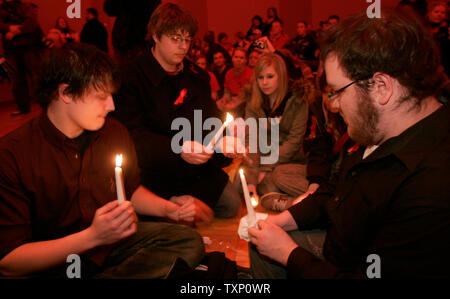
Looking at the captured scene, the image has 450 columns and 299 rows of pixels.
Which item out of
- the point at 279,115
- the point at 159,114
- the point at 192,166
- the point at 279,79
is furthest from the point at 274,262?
the point at 279,79

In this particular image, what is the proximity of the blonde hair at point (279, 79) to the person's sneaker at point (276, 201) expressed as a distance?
840 millimetres

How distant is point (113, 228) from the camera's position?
1.38 m

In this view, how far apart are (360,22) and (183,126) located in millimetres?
1746

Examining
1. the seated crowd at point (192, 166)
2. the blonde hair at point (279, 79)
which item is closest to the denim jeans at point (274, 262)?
the seated crowd at point (192, 166)

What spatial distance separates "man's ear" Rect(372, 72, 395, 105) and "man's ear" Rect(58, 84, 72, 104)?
1235 millimetres

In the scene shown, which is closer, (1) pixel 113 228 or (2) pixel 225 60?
(1) pixel 113 228

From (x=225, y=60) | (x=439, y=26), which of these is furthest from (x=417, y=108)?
(x=225, y=60)

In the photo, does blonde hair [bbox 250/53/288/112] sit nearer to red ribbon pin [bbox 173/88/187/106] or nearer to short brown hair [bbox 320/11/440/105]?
red ribbon pin [bbox 173/88/187/106]

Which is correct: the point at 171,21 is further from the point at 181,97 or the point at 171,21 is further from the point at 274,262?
the point at 274,262

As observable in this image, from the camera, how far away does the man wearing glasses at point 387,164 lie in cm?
103

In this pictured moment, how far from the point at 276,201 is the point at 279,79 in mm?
1192

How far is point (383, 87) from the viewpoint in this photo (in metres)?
1.21

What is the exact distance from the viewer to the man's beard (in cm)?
126
